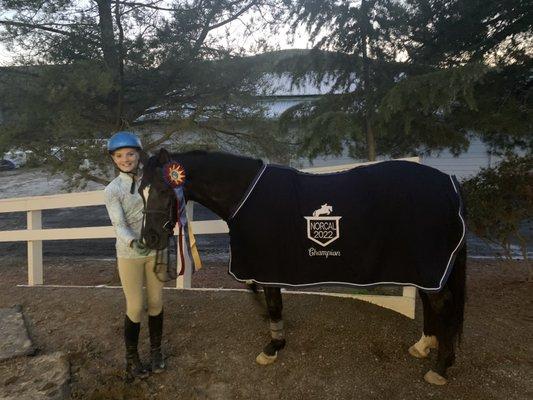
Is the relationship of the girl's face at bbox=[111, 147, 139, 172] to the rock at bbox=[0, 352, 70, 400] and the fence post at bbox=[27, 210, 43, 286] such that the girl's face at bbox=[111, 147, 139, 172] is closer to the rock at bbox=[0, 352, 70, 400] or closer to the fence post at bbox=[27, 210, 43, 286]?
the rock at bbox=[0, 352, 70, 400]

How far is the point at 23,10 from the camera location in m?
4.84

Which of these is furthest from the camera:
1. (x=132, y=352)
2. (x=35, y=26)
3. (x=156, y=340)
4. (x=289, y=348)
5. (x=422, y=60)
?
(x=422, y=60)

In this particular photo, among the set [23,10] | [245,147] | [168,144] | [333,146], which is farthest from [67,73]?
[333,146]

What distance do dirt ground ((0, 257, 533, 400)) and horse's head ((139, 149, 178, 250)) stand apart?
1.10m

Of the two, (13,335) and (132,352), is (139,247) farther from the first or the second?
(13,335)

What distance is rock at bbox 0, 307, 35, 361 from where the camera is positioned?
3547 millimetres

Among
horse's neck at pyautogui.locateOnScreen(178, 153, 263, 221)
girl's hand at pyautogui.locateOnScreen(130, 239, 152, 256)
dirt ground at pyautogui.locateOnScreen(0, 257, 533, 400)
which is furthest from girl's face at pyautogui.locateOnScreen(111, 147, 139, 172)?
dirt ground at pyautogui.locateOnScreen(0, 257, 533, 400)

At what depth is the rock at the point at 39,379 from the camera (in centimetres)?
295

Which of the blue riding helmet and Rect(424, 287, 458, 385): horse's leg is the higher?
the blue riding helmet

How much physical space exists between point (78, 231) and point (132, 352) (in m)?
2.69

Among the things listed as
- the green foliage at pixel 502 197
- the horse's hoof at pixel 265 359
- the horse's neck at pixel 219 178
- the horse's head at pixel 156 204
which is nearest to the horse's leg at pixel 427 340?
the horse's hoof at pixel 265 359

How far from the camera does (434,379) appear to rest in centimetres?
293

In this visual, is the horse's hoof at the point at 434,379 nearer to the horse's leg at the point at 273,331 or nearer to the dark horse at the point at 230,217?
the dark horse at the point at 230,217

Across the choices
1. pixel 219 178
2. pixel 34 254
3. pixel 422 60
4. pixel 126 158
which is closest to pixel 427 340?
pixel 219 178
